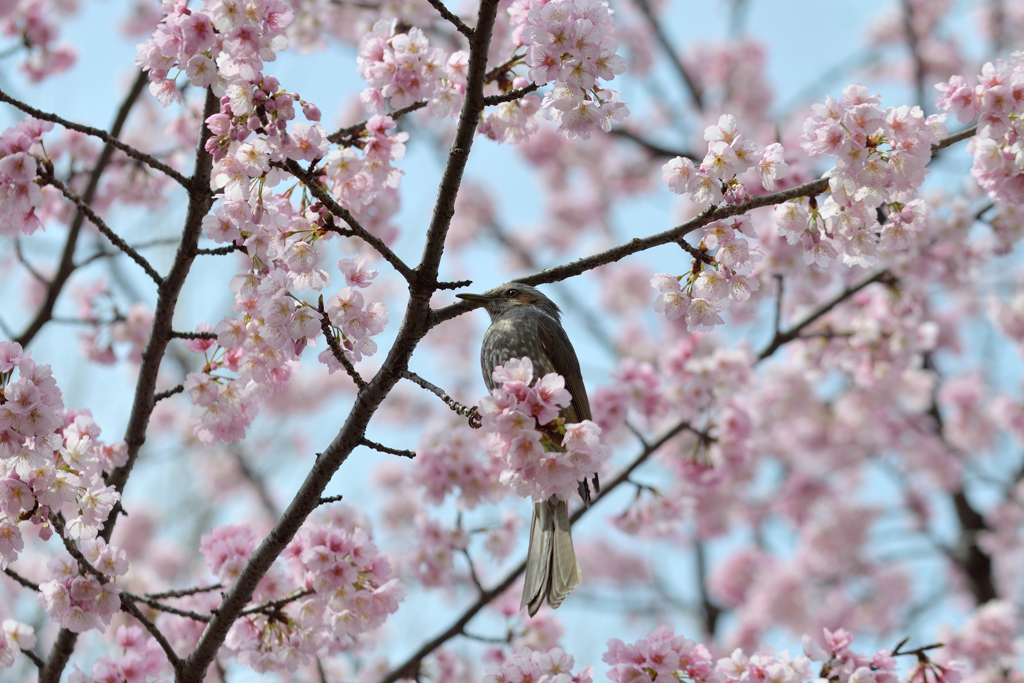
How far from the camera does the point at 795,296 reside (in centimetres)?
470

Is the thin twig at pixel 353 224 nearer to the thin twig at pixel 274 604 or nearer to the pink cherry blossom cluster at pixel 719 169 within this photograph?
the pink cherry blossom cluster at pixel 719 169

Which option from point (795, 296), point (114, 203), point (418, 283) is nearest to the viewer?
point (418, 283)

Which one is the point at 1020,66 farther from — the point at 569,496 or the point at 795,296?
the point at 795,296

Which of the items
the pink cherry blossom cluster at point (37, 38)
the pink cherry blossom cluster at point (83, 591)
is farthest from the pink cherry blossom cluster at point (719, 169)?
the pink cherry blossom cluster at point (37, 38)

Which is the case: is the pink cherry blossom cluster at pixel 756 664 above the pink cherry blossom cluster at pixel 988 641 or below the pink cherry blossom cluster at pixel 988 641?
below

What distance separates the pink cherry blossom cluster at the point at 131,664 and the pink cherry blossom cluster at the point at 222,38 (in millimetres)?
Answer: 1642

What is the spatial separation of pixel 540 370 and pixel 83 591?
1.42 meters

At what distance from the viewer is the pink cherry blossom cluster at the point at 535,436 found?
1.68 metres

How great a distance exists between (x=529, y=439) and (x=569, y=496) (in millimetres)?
180

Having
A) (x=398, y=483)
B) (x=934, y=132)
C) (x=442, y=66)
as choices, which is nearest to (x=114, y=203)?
(x=442, y=66)

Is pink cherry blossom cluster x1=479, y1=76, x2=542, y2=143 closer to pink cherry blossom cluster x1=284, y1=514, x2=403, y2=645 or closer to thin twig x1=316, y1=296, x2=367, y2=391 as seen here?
thin twig x1=316, y1=296, x2=367, y2=391

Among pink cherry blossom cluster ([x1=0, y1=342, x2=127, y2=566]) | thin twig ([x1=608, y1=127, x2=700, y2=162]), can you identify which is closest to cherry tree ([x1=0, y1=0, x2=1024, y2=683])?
pink cherry blossom cluster ([x1=0, y1=342, x2=127, y2=566])

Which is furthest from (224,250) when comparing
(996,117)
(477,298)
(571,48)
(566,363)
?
(996,117)

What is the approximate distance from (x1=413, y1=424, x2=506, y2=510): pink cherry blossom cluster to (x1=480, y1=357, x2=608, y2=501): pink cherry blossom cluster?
1870mm
